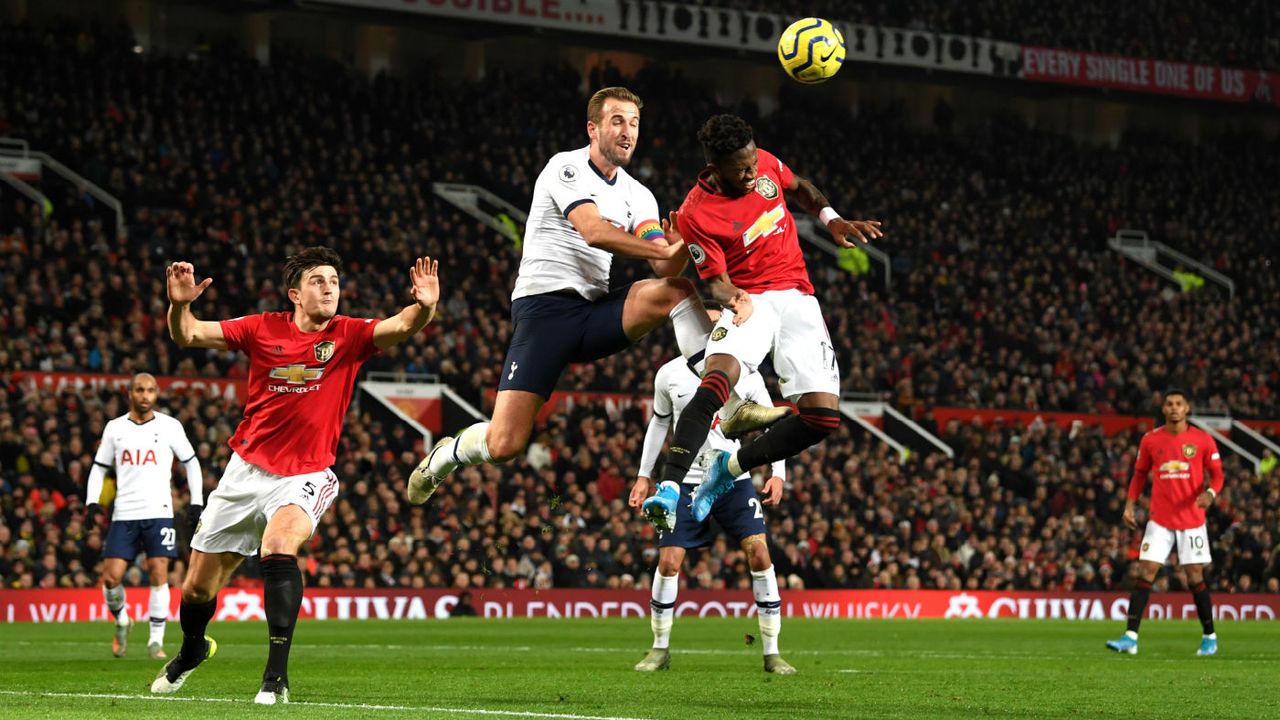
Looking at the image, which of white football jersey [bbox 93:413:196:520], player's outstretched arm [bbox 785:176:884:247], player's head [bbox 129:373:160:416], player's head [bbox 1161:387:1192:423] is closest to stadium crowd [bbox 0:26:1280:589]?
white football jersey [bbox 93:413:196:520]

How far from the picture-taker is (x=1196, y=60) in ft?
166

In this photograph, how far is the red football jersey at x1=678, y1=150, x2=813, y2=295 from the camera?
35.0 feet

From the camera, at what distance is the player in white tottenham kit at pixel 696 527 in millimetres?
13547

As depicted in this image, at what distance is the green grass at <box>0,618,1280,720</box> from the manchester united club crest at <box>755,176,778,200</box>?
318cm

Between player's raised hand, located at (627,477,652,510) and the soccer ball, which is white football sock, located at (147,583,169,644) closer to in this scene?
player's raised hand, located at (627,477,652,510)

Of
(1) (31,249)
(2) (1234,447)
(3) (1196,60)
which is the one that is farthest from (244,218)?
(3) (1196,60)

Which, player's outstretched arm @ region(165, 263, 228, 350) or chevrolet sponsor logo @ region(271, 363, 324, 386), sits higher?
player's outstretched arm @ region(165, 263, 228, 350)

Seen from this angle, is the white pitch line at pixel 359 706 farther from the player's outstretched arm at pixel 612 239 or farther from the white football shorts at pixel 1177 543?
the white football shorts at pixel 1177 543

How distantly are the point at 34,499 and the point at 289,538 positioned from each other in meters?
15.3

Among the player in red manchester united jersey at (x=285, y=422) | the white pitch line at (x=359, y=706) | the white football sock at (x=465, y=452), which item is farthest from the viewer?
the white football sock at (x=465, y=452)

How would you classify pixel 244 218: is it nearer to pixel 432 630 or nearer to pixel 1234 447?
pixel 432 630

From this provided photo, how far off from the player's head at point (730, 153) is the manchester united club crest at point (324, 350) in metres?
2.57

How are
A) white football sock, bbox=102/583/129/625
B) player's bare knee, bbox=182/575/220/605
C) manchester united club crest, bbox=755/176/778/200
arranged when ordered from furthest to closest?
white football sock, bbox=102/583/129/625 < manchester united club crest, bbox=755/176/778/200 < player's bare knee, bbox=182/575/220/605

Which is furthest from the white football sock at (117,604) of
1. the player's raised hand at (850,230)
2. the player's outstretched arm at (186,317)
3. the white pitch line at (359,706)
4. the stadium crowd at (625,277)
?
the player's raised hand at (850,230)
